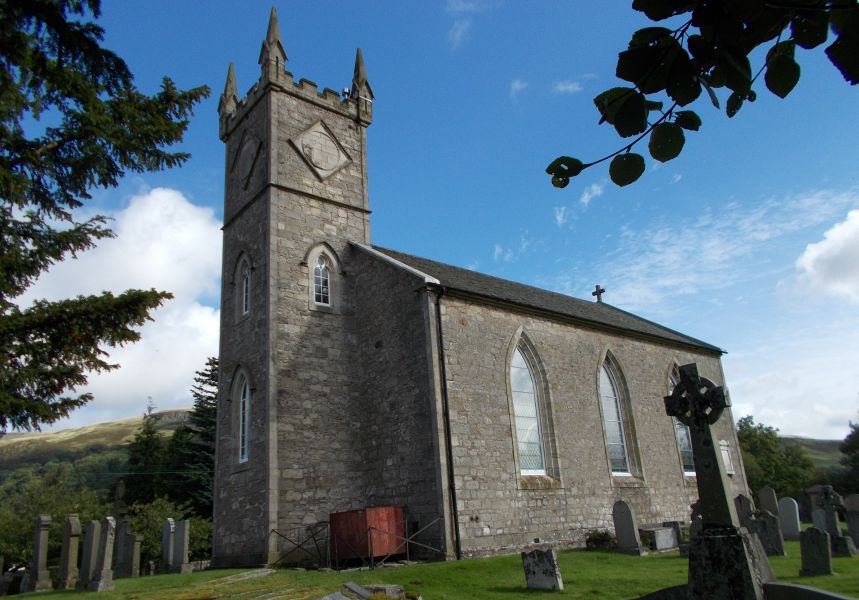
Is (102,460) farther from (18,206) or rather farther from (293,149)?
(18,206)

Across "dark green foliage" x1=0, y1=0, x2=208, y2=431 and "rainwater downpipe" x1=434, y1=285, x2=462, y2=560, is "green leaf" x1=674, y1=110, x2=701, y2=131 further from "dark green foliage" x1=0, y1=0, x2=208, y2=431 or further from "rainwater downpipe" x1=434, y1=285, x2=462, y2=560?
"rainwater downpipe" x1=434, y1=285, x2=462, y2=560

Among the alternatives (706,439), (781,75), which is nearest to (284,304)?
(706,439)

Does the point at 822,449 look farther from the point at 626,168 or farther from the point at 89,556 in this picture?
the point at 626,168

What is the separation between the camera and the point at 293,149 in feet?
68.4

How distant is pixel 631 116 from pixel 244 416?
60.6ft

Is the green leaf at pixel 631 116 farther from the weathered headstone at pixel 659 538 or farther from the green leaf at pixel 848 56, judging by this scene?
the weathered headstone at pixel 659 538

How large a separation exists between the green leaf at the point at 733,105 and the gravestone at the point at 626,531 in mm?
14418

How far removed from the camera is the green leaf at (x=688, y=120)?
2418mm

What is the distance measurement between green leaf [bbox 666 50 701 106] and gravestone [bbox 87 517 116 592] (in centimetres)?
1597

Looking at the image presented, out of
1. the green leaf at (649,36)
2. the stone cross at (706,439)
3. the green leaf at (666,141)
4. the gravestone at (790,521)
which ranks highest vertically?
the green leaf at (649,36)

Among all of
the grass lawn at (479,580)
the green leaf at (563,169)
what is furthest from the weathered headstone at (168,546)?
the green leaf at (563,169)

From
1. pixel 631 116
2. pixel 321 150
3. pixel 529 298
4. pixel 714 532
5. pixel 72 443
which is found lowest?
pixel 714 532

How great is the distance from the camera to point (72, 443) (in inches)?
5541

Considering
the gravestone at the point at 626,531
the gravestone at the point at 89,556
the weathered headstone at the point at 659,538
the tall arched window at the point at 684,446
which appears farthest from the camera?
the tall arched window at the point at 684,446
